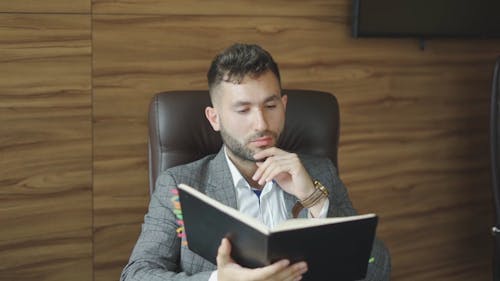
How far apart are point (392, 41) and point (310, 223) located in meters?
2.12

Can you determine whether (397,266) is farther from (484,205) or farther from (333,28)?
(333,28)

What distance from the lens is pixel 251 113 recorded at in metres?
2.04

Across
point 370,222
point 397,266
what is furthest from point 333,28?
point 370,222

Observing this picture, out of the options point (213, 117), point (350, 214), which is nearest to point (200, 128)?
point (213, 117)

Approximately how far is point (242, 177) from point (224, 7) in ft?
3.50

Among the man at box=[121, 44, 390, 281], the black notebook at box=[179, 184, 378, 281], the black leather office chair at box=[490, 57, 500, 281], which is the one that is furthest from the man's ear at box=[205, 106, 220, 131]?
the black leather office chair at box=[490, 57, 500, 281]

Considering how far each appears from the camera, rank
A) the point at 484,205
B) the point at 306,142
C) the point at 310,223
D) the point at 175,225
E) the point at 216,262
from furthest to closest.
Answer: the point at 484,205 < the point at 306,142 < the point at 175,225 < the point at 216,262 < the point at 310,223

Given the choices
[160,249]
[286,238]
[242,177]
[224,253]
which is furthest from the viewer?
[242,177]

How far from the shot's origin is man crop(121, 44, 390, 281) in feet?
6.41

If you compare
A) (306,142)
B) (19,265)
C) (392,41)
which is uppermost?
(392,41)

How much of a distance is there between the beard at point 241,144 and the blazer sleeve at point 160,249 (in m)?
0.20

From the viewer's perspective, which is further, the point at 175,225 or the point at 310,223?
the point at 175,225

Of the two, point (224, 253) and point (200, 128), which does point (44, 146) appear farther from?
point (224, 253)

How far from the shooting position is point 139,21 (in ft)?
9.16
